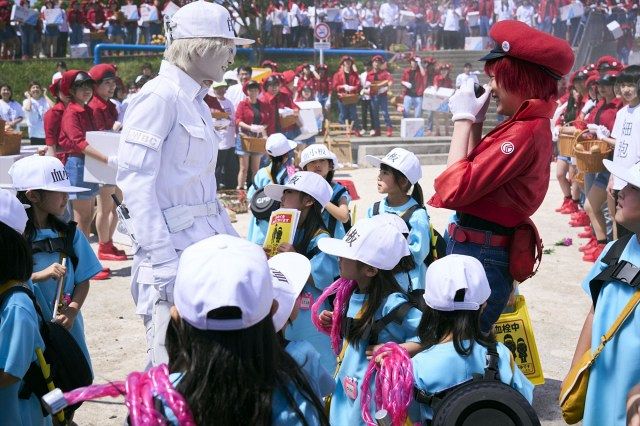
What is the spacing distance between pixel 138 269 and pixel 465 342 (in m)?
1.46

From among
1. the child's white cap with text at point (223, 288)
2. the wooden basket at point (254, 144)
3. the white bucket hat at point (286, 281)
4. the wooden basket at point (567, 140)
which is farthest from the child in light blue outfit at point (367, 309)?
the wooden basket at point (254, 144)

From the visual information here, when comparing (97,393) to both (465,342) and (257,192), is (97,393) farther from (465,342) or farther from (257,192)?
(257,192)

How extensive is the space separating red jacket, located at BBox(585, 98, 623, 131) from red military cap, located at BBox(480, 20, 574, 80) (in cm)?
597

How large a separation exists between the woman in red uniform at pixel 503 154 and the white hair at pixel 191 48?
1.08 meters

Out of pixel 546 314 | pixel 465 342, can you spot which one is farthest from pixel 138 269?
pixel 546 314

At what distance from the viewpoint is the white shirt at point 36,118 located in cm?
1812

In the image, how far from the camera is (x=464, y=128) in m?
3.94

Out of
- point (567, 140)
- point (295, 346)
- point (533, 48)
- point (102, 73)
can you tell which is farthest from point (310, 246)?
point (567, 140)

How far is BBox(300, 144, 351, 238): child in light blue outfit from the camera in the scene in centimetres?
588

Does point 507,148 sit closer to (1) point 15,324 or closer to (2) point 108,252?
(1) point 15,324

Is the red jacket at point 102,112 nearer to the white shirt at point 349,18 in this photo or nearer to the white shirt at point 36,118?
the white shirt at point 36,118

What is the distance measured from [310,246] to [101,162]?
4217mm

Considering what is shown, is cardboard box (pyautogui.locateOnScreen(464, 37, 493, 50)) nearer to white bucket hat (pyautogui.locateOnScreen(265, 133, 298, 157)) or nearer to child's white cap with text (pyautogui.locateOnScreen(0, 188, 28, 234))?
white bucket hat (pyautogui.locateOnScreen(265, 133, 298, 157))

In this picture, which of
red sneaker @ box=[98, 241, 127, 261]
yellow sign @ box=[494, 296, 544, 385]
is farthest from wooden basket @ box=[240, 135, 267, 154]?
yellow sign @ box=[494, 296, 544, 385]
